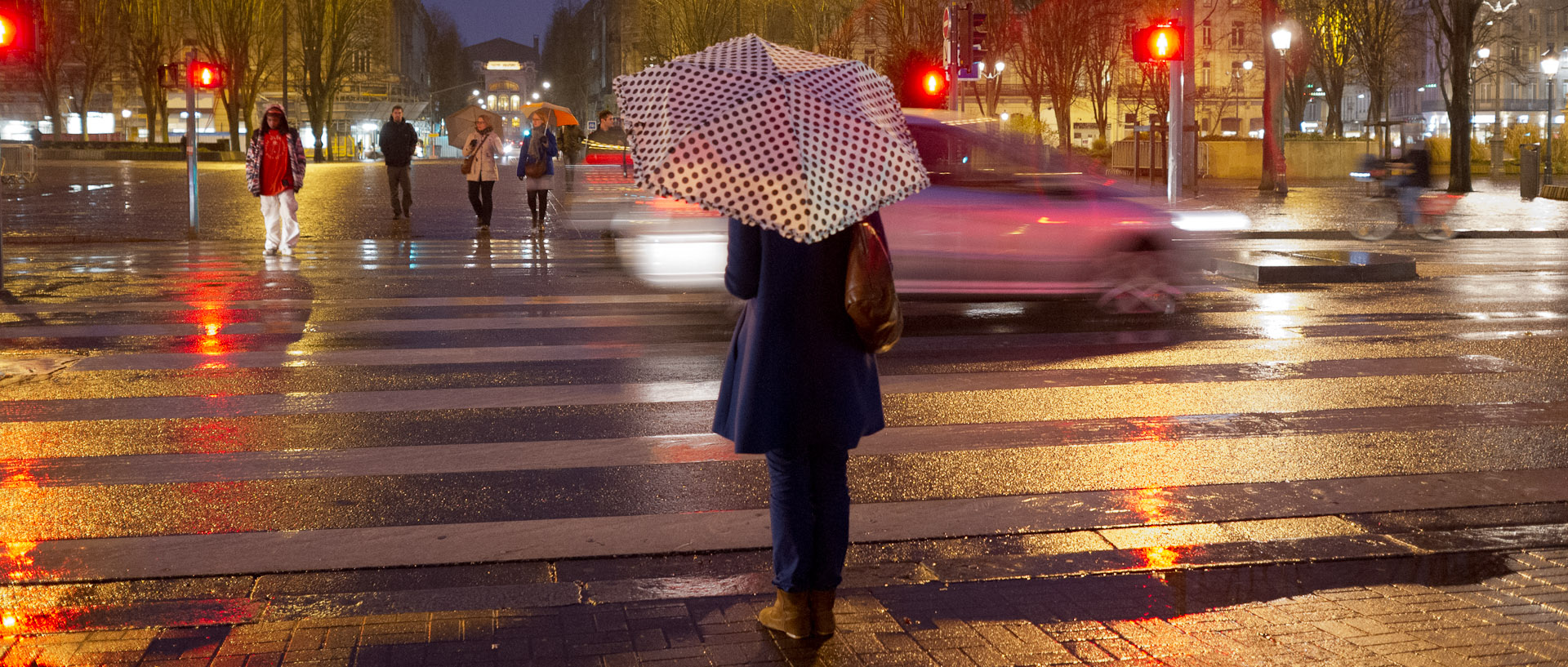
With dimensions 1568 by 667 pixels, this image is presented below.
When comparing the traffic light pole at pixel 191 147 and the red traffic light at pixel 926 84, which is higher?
the red traffic light at pixel 926 84

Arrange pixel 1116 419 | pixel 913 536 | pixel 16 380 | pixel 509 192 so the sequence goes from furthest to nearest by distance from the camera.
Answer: pixel 509 192, pixel 16 380, pixel 1116 419, pixel 913 536

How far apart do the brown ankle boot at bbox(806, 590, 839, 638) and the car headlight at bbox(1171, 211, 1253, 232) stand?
8.02 m

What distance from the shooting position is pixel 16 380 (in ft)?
27.4

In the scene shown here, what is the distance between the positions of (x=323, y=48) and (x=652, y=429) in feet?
232

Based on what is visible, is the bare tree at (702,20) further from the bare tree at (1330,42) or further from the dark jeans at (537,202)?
the dark jeans at (537,202)

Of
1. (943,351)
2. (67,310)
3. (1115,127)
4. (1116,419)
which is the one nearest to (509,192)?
(67,310)

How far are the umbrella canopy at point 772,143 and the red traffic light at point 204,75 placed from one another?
18.0 m

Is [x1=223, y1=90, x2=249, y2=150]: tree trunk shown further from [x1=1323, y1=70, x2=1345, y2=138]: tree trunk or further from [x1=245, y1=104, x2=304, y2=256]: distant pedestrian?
[x1=245, y1=104, x2=304, y2=256]: distant pedestrian

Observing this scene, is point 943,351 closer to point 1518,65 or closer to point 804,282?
point 804,282

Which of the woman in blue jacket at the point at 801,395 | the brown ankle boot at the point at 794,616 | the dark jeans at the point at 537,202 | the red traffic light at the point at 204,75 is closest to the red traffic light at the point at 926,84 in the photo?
the dark jeans at the point at 537,202

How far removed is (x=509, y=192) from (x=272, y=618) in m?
32.6

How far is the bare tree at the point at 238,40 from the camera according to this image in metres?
64.0

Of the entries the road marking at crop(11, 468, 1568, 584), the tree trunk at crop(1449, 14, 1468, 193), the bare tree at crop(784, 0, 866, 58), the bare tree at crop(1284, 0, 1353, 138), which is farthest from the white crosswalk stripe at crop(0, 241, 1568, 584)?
the bare tree at crop(784, 0, 866, 58)

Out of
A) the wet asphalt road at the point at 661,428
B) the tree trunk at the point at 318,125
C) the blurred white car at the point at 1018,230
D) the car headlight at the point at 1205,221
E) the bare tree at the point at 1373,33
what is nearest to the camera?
the wet asphalt road at the point at 661,428
